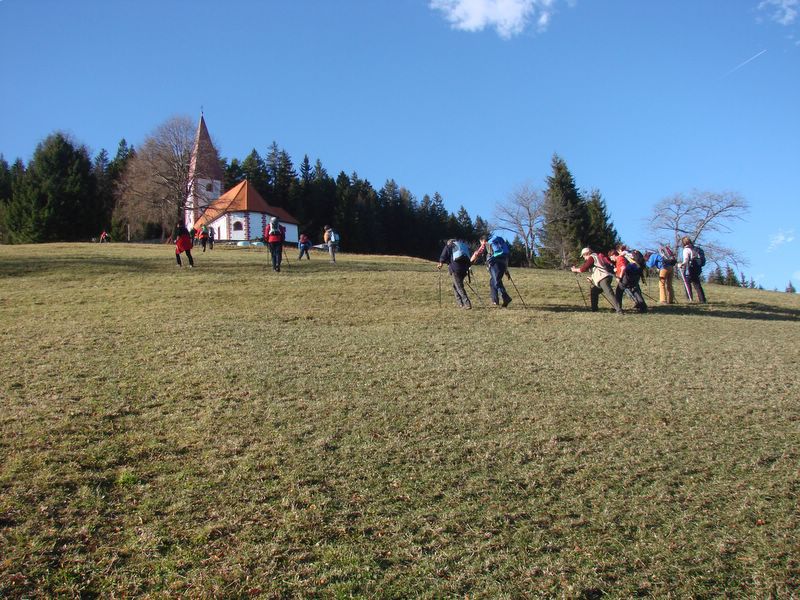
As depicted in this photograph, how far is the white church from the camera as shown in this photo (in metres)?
63.5

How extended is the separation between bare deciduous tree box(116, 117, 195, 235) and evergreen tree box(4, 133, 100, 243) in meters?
15.5

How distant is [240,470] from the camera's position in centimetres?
638

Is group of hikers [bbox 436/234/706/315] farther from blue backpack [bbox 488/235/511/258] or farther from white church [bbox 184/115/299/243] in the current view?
white church [bbox 184/115/299/243]

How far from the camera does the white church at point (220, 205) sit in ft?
208

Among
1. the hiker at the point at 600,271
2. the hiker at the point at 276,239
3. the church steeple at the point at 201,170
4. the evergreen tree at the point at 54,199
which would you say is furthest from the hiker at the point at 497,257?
the evergreen tree at the point at 54,199

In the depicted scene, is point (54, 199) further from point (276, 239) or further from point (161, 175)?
point (276, 239)

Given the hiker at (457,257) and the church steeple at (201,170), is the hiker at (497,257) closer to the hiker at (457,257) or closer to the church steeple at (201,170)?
the hiker at (457,257)

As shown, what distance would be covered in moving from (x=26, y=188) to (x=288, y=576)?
81.1 m

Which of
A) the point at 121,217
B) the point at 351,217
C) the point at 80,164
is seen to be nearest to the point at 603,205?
the point at 351,217

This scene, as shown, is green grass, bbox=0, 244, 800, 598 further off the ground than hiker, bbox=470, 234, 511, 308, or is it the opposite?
hiker, bbox=470, 234, 511, 308

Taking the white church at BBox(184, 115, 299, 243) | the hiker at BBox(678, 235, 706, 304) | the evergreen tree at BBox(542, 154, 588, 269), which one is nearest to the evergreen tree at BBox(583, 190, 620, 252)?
the evergreen tree at BBox(542, 154, 588, 269)

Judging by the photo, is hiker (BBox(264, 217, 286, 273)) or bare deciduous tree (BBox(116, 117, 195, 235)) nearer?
hiker (BBox(264, 217, 286, 273))

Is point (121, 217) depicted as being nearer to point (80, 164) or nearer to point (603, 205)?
point (80, 164)

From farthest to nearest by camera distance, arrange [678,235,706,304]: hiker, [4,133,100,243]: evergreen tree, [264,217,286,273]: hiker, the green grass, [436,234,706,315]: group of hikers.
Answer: [4,133,100,243]: evergreen tree < [264,217,286,273]: hiker < [678,235,706,304]: hiker < [436,234,706,315]: group of hikers < the green grass
